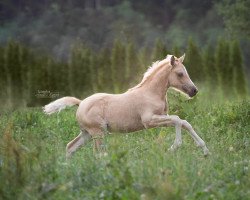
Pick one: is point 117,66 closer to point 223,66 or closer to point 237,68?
point 223,66

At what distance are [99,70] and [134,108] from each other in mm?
20656

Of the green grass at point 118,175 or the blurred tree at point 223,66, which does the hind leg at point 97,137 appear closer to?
the green grass at point 118,175

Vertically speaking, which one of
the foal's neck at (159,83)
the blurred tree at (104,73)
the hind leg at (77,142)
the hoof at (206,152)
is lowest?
the blurred tree at (104,73)

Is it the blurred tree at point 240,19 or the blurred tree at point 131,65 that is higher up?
the blurred tree at point 240,19

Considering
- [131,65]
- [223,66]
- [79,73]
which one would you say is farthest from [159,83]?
[79,73]

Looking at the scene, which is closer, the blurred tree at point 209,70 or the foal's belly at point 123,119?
the foal's belly at point 123,119

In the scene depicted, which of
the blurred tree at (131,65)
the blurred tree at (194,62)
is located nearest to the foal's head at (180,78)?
the blurred tree at (194,62)

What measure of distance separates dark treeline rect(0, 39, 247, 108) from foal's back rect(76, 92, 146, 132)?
17.8 metres

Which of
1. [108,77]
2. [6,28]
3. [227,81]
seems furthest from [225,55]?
[6,28]

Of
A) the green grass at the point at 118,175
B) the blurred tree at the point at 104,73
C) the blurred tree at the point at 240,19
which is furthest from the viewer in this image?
the blurred tree at the point at 240,19

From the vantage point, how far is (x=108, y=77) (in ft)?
107

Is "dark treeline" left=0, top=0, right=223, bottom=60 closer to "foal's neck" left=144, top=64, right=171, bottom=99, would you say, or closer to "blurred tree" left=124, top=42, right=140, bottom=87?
"blurred tree" left=124, top=42, right=140, bottom=87

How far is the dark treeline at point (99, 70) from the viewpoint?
99.3ft

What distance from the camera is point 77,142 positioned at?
11.9 m
